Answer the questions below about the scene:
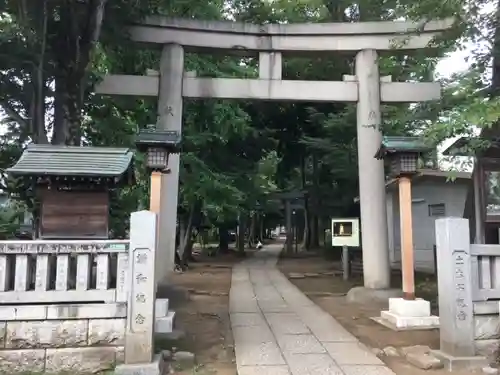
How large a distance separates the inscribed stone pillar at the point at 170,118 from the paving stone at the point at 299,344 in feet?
12.0

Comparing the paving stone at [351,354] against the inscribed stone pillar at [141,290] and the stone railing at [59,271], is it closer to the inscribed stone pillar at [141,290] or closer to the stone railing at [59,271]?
the inscribed stone pillar at [141,290]

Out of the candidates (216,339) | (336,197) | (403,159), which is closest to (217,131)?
(336,197)

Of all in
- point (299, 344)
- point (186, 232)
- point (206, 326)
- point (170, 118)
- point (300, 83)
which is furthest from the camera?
point (186, 232)

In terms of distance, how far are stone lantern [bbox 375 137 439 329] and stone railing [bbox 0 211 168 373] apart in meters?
4.51

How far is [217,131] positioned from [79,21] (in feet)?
26.6

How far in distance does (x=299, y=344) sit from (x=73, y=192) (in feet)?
12.4

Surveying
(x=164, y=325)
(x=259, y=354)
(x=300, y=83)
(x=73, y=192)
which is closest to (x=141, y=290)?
(x=259, y=354)

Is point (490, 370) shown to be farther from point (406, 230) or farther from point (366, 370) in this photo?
point (406, 230)

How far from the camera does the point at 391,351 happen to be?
6453mm

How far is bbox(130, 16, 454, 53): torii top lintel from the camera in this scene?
409 inches

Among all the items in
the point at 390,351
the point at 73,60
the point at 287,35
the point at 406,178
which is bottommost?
the point at 390,351

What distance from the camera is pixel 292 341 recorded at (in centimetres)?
681

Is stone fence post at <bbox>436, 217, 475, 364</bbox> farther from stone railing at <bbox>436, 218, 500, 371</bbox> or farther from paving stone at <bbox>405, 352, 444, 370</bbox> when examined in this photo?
paving stone at <bbox>405, 352, 444, 370</bbox>

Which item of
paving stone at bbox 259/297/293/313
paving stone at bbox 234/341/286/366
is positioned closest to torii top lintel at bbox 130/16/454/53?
paving stone at bbox 259/297/293/313
